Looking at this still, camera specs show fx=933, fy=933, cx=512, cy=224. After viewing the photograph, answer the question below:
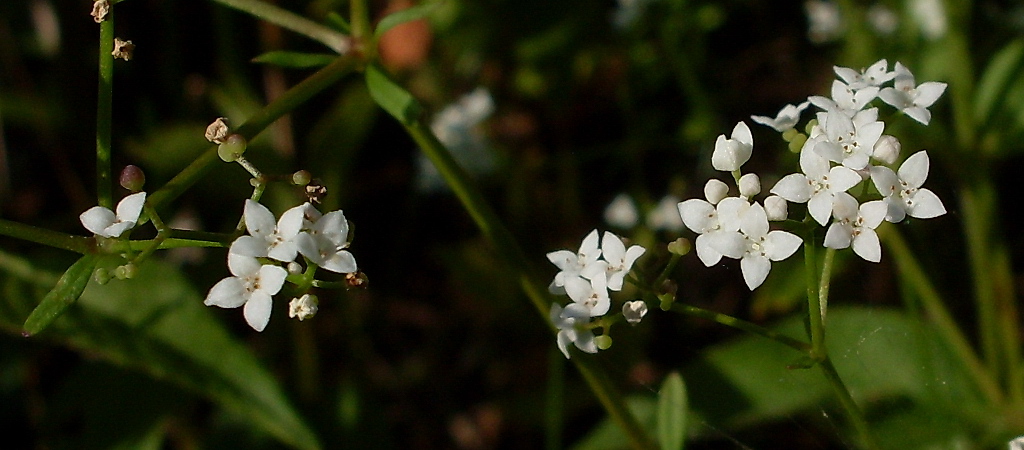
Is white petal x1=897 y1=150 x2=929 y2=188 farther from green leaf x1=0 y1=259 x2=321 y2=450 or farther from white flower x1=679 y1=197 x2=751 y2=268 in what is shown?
green leaf x1=0 y1=259 x2=321 y2=450

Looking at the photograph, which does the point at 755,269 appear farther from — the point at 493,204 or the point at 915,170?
the point at 493,204

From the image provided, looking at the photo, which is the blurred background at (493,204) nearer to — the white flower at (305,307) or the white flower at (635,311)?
the white flower at (305,307)

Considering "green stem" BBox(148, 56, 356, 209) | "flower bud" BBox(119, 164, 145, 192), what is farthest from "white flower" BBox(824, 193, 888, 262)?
"flower bud" BBox(119, 164, 145, 192)

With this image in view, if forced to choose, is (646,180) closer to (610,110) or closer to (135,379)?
(610,110)

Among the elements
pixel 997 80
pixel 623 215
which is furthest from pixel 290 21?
pixel 997 80

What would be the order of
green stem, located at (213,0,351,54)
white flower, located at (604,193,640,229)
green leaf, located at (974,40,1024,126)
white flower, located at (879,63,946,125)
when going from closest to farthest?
white flower, located at (879,63,946,125) → green stem, located at (213,0,351,54) → green leaf, located at (974,40,1024,126) → white flower, located at (604,193,640,229)

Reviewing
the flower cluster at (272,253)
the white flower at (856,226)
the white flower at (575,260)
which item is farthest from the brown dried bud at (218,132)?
the white flower at (856,226)
